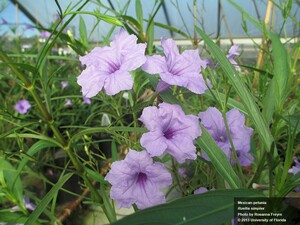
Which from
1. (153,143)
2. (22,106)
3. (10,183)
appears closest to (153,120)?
(153,143)

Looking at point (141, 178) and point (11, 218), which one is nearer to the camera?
point (141, 178)

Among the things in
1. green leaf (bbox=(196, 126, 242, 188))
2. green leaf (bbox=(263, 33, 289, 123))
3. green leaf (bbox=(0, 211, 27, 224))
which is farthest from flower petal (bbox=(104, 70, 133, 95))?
green leaf (bbox=(0, 211, 27, 224))

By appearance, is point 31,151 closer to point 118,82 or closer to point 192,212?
point 118,82

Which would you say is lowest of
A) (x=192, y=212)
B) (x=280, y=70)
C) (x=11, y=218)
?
(x=11, y=218)

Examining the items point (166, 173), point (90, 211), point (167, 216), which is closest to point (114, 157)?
point (166, 173)

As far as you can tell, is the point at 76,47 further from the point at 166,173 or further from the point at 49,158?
the point at 49,158

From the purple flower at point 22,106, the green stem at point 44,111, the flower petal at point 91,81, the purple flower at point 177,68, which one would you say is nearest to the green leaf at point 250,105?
the purple flower at point 177,68

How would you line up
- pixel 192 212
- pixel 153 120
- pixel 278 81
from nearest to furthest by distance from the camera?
pixel 192 212
pixel 153 120
pixel 278 81
